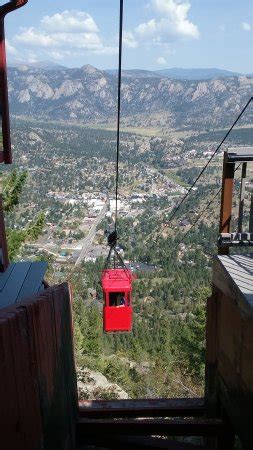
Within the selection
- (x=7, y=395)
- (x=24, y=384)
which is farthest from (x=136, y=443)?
(x=7, y=395)

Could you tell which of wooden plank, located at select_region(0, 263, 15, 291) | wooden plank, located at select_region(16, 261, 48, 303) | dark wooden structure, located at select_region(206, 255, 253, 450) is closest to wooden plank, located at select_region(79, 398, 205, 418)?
dark wooden structure, located at select_region(206, 255, 253, 450)

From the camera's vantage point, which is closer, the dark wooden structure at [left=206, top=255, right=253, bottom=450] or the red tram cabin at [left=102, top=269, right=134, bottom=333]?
the dark wooden structure at [left=206, top=255, right=253, bottom=450]

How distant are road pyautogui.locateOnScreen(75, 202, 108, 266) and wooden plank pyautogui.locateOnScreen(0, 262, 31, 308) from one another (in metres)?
60.5

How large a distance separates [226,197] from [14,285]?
189 cm

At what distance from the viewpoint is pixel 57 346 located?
8.66 ft

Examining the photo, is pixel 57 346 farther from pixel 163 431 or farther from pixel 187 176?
pixel 187 176

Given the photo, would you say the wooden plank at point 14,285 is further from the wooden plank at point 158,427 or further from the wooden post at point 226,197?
the wooden post at point 226,197

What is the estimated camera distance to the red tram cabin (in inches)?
291

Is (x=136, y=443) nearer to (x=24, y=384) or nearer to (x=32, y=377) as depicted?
(x=32, y=377)

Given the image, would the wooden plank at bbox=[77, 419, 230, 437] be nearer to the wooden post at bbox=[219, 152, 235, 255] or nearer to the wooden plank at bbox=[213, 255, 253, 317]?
the wooden plank at bbox=[213, 255, 253, 317]

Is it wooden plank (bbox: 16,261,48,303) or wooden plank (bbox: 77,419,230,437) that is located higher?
wooden plank (bbox: 16,261,48,303)

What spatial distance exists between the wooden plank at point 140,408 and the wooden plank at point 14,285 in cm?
104

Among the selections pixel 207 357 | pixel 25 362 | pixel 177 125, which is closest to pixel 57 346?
pixel 25 362

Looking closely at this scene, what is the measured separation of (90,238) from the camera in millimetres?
87562
